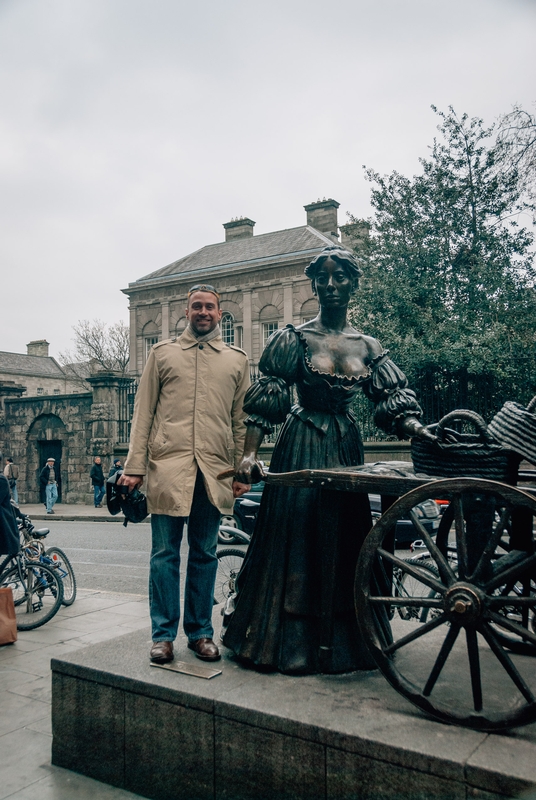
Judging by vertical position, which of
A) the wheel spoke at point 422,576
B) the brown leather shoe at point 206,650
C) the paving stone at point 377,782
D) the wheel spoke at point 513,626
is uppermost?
the wheel spoke at point 422,576

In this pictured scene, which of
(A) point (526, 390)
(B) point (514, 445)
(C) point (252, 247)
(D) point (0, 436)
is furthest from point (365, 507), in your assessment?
(C) point (252, 247)

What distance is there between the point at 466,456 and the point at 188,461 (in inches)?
53.3

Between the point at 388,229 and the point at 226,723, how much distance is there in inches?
652

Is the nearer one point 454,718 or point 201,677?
point 454,718

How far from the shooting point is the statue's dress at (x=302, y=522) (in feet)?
9.77

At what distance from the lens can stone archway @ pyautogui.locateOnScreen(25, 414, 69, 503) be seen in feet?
75.8

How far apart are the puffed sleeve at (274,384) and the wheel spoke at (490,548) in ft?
4.01

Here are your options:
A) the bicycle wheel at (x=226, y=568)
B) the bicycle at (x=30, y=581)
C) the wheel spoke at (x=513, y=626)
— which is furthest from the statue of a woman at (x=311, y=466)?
the bicycle at (x=30, y=581)

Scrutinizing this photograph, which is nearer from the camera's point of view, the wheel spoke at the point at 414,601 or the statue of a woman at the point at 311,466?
the wheel spoke at the point at 414,601

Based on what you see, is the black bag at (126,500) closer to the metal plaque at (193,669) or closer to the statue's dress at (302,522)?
the statue's dress at (302,522)

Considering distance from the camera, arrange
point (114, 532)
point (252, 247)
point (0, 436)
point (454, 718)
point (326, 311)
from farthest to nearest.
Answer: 1. point (252, 247)
2. point (0, 436)
3. point (114, 532)
4. point (326, 311)
5. point (454, 718)

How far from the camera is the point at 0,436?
79.6 ft

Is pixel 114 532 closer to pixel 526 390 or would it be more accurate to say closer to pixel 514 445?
pixel 526 390

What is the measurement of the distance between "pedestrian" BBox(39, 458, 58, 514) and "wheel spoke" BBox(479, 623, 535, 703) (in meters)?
18.7
